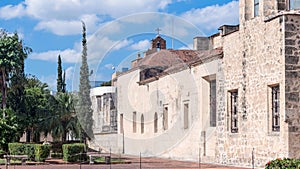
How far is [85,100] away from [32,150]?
29.1 feet

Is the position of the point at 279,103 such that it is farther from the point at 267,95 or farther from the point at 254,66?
the point at 254,66

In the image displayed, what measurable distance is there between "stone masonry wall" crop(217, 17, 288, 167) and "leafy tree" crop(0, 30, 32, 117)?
1283 centimetres

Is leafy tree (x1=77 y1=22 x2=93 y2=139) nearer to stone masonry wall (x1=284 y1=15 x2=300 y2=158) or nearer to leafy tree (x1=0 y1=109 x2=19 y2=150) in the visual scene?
leafy tree (x1=0 y1=109 x2=19 y2=150)

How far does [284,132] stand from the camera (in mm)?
20234

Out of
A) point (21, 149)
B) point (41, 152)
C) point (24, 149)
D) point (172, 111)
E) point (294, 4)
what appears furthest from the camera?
point (172, 111)

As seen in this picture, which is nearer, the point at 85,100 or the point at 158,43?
the point at 85,100

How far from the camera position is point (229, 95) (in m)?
25.1

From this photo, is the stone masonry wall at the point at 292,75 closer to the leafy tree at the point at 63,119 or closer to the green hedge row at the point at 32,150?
the green hedge row at the point at 32,150

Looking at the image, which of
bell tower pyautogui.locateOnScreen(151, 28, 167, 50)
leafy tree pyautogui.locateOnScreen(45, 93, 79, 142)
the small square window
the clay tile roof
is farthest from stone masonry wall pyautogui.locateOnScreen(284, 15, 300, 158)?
bell tower pyautogui.locateOnScreen(151, 28, 167, 50)

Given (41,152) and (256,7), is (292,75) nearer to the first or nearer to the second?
(256,7)

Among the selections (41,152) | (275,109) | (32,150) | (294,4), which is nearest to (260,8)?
(294,4)

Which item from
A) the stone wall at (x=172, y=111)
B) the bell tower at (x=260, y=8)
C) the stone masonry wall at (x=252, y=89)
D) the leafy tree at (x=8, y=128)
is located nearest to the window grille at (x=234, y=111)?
the stone masonry wall at (x=252, y=89)

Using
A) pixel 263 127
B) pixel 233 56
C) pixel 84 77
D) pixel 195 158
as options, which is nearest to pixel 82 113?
pixel 84 77

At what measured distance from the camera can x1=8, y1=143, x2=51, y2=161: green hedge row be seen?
27578mm
